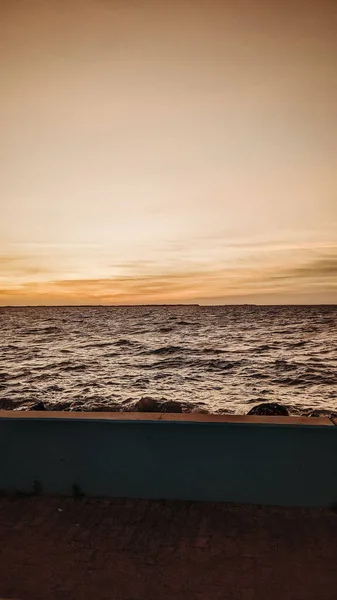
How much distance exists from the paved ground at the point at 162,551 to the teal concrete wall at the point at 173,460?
0.14 m

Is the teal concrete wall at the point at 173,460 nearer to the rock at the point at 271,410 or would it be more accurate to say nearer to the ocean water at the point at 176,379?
the rock at the point at 271,410

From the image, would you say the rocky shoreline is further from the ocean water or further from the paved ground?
the paved ground

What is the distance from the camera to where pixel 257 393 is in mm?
15734

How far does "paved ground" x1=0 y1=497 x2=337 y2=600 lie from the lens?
318cm

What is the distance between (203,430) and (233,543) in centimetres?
99

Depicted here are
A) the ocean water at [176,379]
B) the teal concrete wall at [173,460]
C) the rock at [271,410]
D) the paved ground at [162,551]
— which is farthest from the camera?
the ocean water at [176,379]

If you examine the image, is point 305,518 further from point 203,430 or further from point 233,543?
point 203,430

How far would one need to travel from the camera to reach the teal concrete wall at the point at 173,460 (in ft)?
13.6

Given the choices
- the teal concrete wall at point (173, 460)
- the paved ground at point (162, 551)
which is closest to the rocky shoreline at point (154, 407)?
the teal concrete wall at point (173, 460)

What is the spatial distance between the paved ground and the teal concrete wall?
0.14 meters

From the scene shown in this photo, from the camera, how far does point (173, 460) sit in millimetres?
4312

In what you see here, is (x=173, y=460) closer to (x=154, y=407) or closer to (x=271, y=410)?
(x=154, y=407)

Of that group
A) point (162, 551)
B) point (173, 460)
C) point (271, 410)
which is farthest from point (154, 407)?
point (162, 551)

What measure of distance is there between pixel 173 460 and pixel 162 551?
861mm
